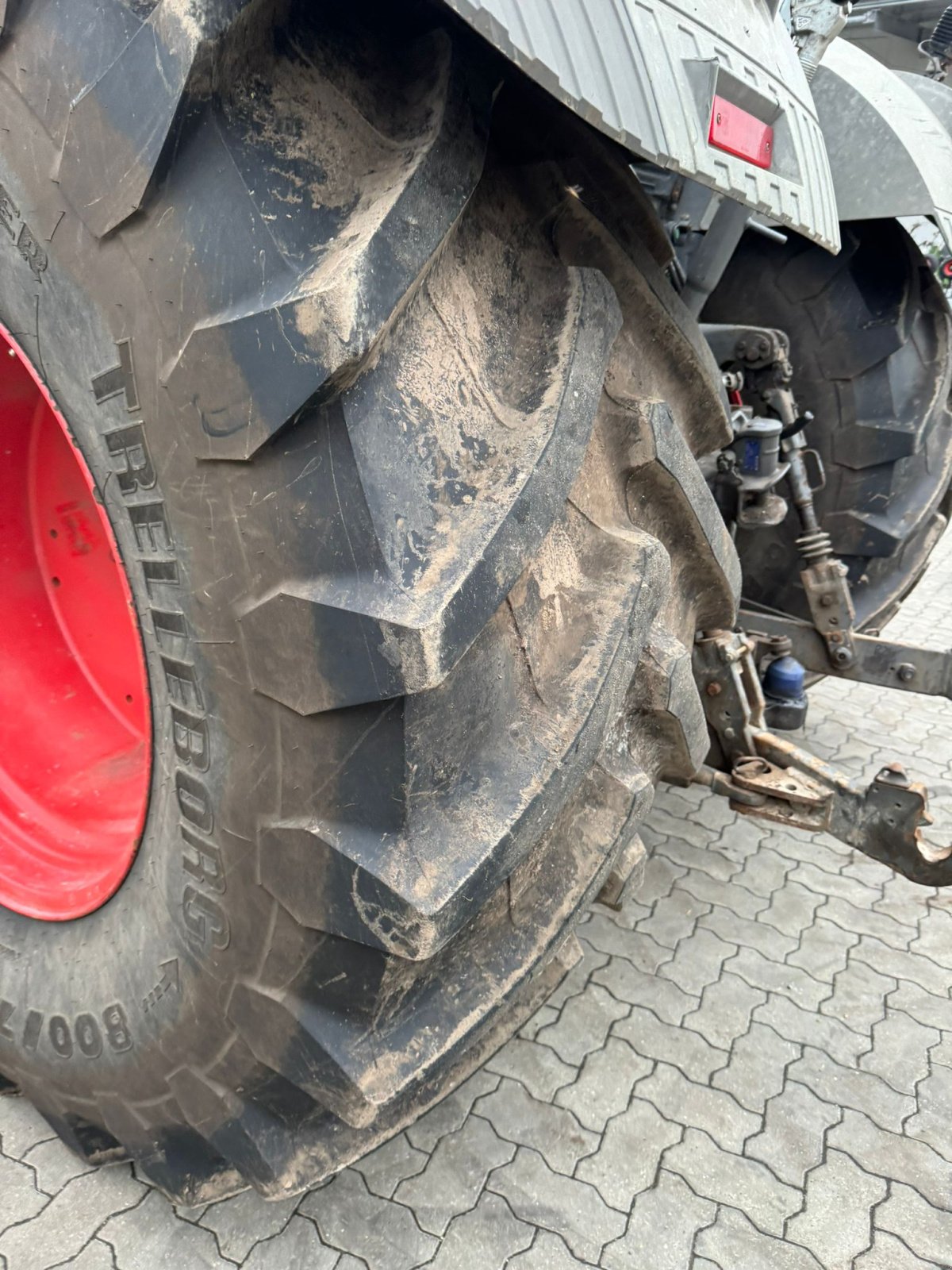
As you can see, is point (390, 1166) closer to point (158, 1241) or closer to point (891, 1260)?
point (158, 1241)

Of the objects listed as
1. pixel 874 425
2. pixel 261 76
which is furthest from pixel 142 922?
pixel 874 425

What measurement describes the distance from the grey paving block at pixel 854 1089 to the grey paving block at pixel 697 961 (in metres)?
0.24

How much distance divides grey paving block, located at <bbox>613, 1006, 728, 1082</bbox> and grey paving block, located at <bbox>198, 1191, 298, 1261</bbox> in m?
0.68

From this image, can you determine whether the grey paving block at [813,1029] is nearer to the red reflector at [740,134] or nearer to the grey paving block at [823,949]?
the grey paving block at [823,949]

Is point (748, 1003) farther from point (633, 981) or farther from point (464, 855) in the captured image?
point (464, 855)

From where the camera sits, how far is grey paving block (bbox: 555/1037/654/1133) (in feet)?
4.78

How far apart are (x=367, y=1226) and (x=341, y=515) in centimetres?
117

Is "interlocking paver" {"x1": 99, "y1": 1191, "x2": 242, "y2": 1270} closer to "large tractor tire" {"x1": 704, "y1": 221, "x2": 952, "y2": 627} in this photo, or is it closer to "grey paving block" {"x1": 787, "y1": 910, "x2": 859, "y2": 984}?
"grey paving block" {"x1": 787, "y1": 910, "x2": 859, "y2": 984}

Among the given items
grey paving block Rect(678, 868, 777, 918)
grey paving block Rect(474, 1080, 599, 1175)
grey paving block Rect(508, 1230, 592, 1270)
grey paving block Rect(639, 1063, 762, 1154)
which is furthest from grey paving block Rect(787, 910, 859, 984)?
grey paving block Rect(508, 1230, 592, 1270)

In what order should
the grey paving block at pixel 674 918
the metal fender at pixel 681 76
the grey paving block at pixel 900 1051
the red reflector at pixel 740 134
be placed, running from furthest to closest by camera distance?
1. the grey paving block at pixel 674 918
2. the grey paving block at pixel 900 1051
3. the red reflector at pixel 740 134
4. the metal fender at pixel 681 76

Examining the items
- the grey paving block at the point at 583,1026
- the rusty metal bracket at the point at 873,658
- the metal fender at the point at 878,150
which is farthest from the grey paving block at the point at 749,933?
the metal fender at the point at 878,150

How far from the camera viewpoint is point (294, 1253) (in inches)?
48.1

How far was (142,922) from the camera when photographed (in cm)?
102

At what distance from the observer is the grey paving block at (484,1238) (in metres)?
1.21
